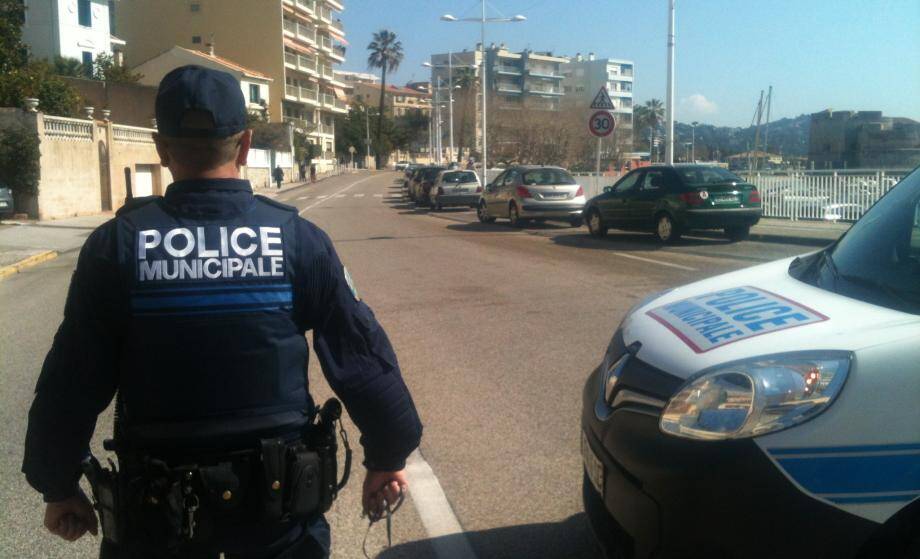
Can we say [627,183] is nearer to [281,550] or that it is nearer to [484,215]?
[484,215]

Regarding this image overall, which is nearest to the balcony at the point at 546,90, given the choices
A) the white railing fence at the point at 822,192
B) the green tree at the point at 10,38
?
the green tree at the point at 10,38

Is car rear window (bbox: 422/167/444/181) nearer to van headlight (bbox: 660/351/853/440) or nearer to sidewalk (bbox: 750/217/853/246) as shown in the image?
sidewalk (bbox: 750/217/853/246)

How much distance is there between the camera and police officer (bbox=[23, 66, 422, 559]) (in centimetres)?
199

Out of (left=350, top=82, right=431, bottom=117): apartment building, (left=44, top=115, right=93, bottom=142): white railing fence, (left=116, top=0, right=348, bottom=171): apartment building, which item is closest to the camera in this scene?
(left=44, top=115, right=93, bottom=142): white railing fence

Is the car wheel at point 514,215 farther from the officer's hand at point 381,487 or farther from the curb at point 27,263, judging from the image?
the officer's hand at point 381,487

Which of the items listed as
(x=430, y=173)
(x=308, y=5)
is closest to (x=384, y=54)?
(x=308, y=5)

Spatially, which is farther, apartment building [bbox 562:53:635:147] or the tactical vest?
apartment building [bbox 562:53:635:147]

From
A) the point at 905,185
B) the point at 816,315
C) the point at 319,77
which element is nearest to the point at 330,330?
the point at 816,315

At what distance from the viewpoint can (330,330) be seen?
2141mm

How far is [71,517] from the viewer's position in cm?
211

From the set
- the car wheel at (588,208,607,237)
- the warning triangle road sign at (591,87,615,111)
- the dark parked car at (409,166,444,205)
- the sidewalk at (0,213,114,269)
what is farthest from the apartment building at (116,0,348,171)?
the car wheel at (588,208,607,237)

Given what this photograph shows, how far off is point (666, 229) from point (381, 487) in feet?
49.1

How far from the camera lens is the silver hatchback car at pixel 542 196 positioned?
71.3 feet

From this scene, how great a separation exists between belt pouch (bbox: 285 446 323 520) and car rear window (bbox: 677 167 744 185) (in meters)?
15.0
